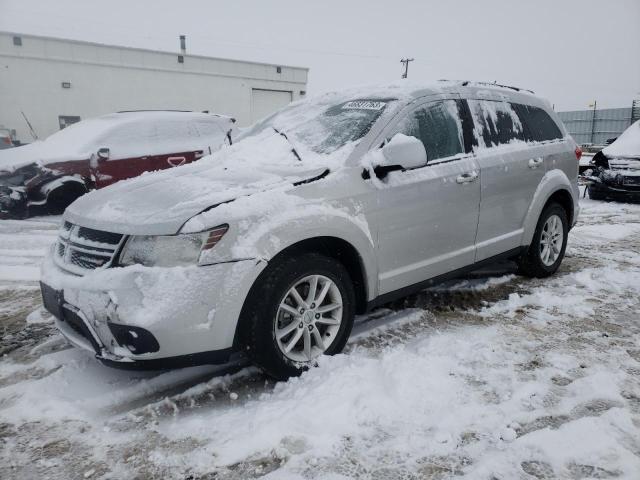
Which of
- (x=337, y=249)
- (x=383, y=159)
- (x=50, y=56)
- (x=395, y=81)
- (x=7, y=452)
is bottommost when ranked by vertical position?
(x=7, y=452)

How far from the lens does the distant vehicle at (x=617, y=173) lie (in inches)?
364

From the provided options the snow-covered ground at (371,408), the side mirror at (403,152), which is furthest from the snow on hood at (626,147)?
the side mirror at (403,152)

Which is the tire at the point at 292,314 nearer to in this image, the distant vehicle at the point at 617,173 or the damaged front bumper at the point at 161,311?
the damaged front bumper at the point at 161,311

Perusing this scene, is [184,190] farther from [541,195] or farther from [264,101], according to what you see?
[264,101]

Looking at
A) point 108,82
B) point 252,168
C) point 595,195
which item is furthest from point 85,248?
point 108,82

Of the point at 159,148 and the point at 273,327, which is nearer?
→ the point at 273,327

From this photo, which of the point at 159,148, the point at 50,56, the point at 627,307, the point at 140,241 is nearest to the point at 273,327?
the point at 140,241

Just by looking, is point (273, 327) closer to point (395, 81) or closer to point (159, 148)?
point (395, 81)

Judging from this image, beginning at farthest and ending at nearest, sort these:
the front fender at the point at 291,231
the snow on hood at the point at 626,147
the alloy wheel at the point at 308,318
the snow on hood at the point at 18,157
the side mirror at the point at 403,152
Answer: the snow on hood at the point at 626,147 → the snow on hood at the point at 18,157 → the side mirror at the point at 403,152 → the alloy wheel at the point at 308,318 → the front fender at the point at 291,231

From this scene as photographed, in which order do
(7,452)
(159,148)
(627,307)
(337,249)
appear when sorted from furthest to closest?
1. (159,148)
2. (627,307)
3. (337,249)
4. (7,452)

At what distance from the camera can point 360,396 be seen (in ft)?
8.34

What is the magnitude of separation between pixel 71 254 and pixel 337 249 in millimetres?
1540

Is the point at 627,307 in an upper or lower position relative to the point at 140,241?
lower

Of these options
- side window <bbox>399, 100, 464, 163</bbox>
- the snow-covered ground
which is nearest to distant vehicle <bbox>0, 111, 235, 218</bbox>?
the snow-covered ground
